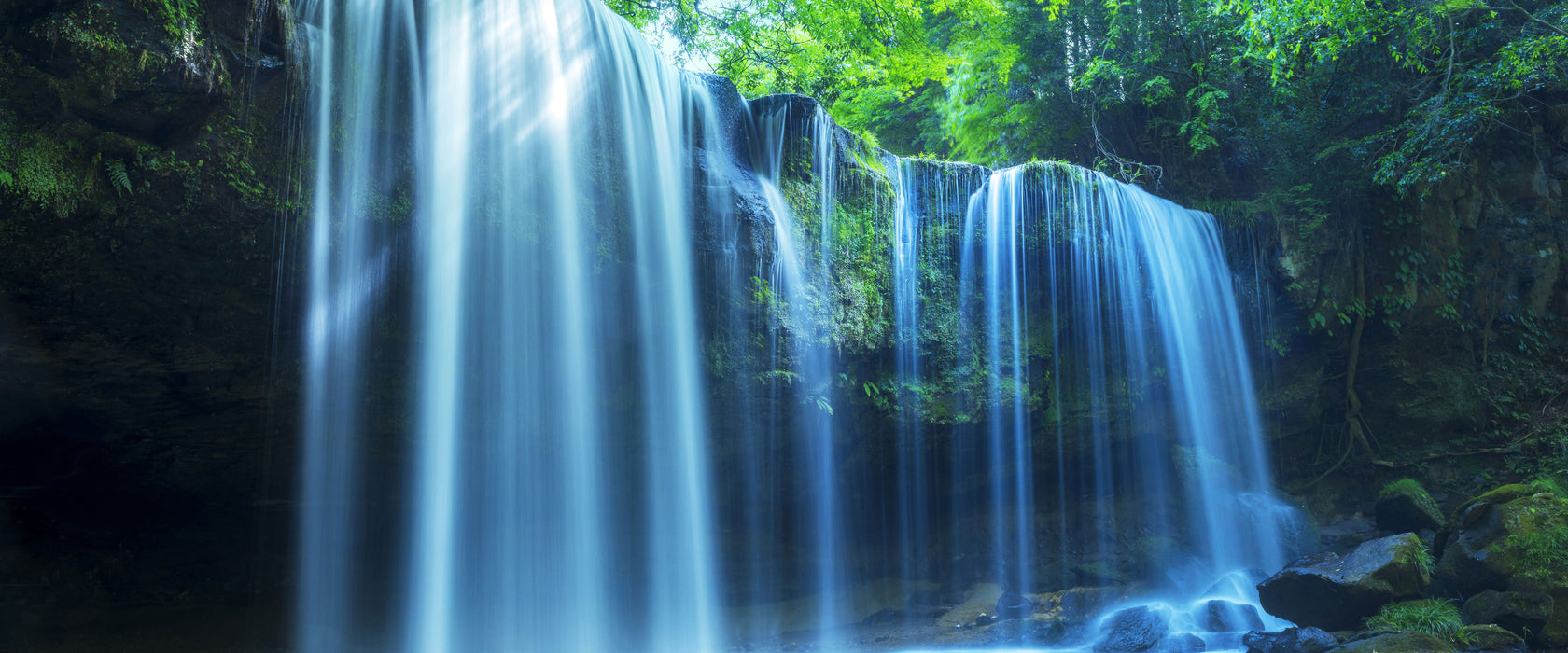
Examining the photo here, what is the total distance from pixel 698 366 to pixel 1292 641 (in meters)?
6.72

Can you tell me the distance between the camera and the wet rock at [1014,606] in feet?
32.2

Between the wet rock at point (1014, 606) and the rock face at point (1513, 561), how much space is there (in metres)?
4.42

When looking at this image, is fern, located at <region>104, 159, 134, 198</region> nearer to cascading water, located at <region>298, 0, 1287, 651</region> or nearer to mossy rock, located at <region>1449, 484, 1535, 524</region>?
cascading water, located at <region>298, 0, 1287, 651</region>

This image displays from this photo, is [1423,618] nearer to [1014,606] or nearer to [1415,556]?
[1415,556]

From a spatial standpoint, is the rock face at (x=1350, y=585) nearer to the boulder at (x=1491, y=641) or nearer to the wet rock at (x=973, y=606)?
the boulder at (x=1491, y=641)

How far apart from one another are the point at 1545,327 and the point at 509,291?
51.1 feet

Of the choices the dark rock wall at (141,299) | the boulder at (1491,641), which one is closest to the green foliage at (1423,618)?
the boulder at (1491,641)

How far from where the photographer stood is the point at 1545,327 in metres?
11.8

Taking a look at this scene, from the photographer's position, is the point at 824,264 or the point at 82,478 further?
the point at 824,264

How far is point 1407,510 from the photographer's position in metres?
9.82

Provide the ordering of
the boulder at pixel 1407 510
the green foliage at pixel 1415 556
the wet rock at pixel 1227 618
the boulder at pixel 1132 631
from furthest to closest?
the boulder at pixel 1407 510, the wet rock at pixel 1227 618, the boulder at pixel 1132 631, the green foliage at pixel 1415 556

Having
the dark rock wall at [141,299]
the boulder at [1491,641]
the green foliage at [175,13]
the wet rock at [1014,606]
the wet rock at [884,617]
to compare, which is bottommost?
the wet rock at [884,617]

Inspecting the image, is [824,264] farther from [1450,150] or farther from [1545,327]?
[1545,327]

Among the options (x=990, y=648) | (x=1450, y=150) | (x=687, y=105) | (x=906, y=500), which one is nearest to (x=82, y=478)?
(x=687, y=105)
